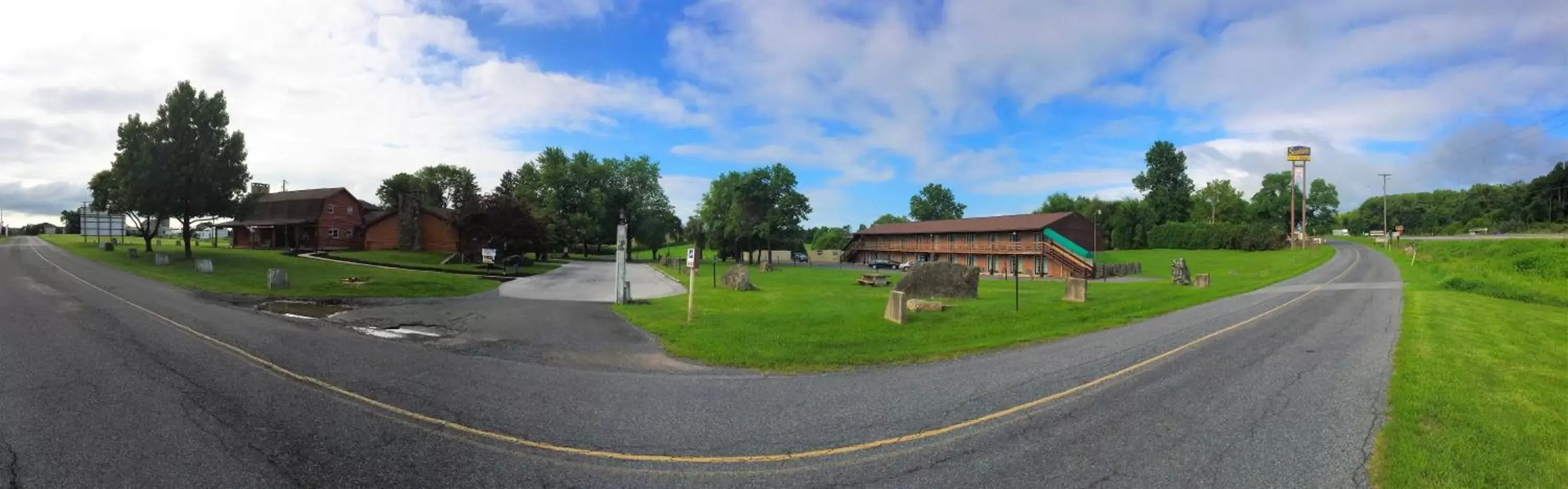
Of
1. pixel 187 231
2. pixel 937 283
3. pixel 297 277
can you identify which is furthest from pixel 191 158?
pixel 937 283

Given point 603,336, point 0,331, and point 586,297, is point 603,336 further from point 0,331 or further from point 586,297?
point 0,331

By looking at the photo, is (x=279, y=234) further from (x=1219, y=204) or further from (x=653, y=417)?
(x=1219, y=204)

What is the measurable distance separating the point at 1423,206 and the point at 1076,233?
124m

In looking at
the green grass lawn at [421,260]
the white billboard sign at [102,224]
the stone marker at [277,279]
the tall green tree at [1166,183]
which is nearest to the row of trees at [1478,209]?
the tall green tree at [1166,183]

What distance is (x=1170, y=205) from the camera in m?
92.9

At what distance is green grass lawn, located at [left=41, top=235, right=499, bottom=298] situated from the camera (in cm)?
2208

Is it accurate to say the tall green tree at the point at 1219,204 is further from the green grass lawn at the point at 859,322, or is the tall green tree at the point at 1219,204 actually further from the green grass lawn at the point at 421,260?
the green grass lawn at the point at 421,260

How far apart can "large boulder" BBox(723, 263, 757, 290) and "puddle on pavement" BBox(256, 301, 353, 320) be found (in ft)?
46.0

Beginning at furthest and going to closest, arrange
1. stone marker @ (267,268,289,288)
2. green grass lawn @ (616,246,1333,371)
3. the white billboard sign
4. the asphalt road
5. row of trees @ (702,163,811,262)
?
1. the white billboard sign
2. row of trees @ (702,163,811,262)
3. stone marker @ (267,268,289,288)
4. green grass lawn @ (616,246,1333,371)
5. the asphalt road

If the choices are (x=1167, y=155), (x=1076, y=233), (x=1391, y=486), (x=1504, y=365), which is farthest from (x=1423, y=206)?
(x=1391, y=486)

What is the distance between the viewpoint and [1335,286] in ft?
94.2

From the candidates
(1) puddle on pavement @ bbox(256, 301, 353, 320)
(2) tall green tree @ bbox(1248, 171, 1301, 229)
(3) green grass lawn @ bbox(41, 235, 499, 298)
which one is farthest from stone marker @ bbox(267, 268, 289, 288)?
(2) tall green tree @ bbox(1248, 171, 1301, 229)

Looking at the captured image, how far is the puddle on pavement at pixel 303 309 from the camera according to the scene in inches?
635

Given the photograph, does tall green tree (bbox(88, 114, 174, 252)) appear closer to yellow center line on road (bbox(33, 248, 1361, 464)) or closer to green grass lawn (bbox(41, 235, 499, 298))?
green grass lawn (bbox(41, 235, 499, 298))
